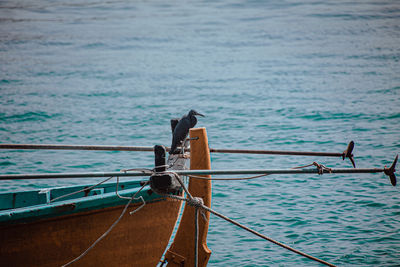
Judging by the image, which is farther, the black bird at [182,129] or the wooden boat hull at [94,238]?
the black bird at [182,129]

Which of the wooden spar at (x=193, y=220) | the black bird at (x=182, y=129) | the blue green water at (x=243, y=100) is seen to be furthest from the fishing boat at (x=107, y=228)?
the blue green water at (x=243, y=100)

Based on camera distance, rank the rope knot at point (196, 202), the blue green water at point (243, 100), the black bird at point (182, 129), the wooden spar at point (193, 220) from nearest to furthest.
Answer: the rope knot at point (196, 202)
the wooden spar at point (193, 220)
the black bird at point (182, 129)
the blue green water at point (243, 100)

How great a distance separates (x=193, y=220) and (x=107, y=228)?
0.91m

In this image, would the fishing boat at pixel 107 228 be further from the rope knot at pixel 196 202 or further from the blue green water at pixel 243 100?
the blue green water at pixel 243 100

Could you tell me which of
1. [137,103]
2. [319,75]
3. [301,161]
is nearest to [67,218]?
[301,161]

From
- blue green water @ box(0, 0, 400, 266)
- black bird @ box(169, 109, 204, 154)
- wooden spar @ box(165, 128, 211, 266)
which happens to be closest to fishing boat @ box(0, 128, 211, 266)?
wooden spar @ box(165, 128, 211, 266)

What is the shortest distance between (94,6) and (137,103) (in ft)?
74.6

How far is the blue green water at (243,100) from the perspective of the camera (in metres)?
8.77

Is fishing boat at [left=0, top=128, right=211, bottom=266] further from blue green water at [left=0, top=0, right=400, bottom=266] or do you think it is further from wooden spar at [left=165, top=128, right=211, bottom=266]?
blue green water at [left=0, top=0, right=400, bottom=266]

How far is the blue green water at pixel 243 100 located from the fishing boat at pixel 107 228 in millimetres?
2276

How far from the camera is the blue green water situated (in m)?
8.77

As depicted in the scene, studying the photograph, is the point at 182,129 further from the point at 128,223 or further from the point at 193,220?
the point at 128,223

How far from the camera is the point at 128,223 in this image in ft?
17.1

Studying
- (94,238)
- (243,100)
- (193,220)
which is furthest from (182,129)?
(243,100)
